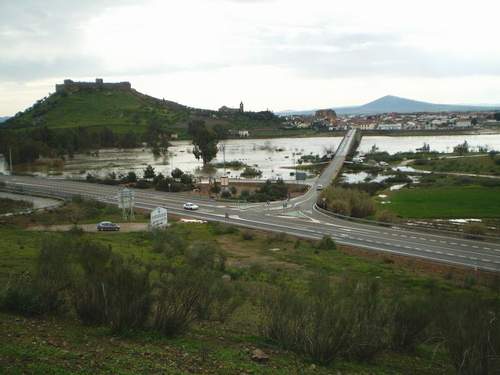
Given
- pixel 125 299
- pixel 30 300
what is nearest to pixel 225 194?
pixel 30 300

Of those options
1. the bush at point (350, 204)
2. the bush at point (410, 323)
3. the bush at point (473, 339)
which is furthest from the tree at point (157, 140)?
the bush at point (473, 339)

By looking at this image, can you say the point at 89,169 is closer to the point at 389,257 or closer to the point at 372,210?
the point at 372,210

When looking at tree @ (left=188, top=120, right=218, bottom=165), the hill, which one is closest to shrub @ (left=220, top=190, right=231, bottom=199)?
tree @ (left=188, top=120, right=218, bottom=165)

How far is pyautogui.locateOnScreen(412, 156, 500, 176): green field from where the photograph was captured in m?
77.5

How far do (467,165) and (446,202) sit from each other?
35.9 meters

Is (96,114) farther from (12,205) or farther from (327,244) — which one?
(327,244)

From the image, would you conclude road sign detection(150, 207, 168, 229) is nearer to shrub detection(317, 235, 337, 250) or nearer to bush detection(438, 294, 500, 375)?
shrub detection(317, 235, 337, 250)

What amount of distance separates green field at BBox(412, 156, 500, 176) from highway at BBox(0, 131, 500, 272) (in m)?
25.6

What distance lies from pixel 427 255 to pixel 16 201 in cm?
3934

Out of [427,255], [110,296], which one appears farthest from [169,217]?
[110,296]

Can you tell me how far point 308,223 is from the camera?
40.5m

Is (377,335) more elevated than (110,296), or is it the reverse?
(110,296)

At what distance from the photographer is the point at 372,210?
149ft

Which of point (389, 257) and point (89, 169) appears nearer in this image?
point (389, 257)
